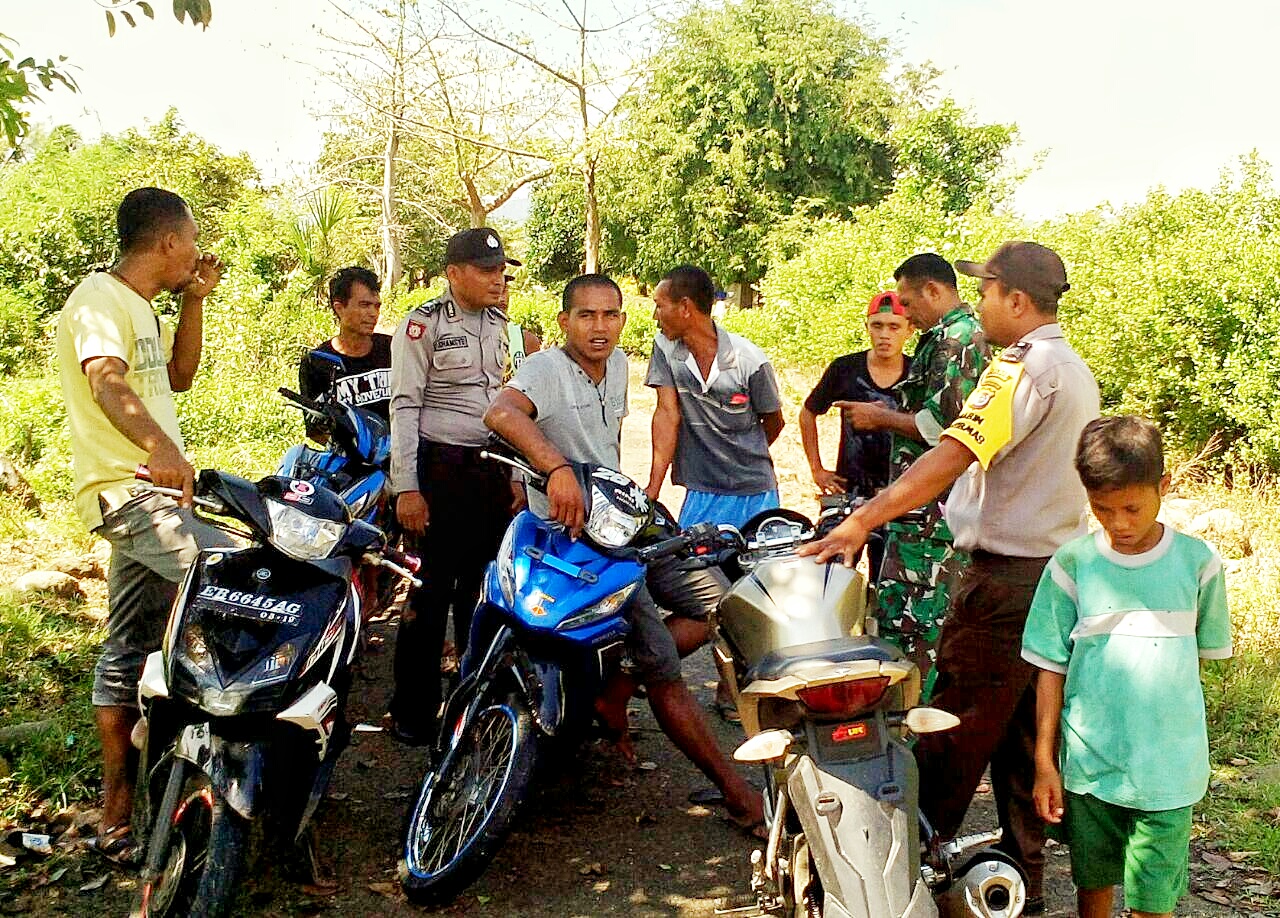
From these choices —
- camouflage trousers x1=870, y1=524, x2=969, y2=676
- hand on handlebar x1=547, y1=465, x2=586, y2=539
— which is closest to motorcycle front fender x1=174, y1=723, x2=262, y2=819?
hand on handlebar x1=547, y1=465, x2=586, y2=539

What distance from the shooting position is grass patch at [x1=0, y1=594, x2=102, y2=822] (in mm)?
4016

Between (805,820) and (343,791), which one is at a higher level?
(805,820)

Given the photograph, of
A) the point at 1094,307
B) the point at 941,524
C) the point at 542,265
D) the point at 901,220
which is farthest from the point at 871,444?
the point at 542,265

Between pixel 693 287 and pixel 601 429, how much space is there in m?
1.22

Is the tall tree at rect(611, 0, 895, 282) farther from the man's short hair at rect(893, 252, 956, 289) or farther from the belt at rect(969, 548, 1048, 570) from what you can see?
the belt at rect(969, 548, 1048, 570)

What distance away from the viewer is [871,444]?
5270 millimetres

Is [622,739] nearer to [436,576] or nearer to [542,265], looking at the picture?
[436,576]

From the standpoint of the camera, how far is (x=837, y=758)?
2590 millimetres

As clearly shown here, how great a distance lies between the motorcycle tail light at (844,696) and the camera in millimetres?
2602

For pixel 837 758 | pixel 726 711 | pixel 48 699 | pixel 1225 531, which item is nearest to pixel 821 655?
pixel 837 758

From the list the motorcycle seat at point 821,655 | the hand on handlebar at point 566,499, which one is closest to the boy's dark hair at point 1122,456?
the motorcycle seat at point 821,655

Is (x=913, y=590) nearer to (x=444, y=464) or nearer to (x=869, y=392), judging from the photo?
(x=869, y=392)

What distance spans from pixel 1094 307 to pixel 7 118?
7.70 m

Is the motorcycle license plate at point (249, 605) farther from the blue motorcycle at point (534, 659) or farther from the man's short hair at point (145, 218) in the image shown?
the man's short hair at point (145, 218)
